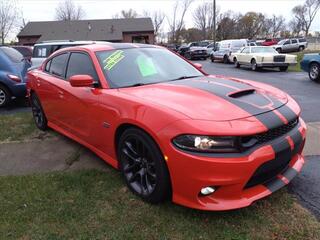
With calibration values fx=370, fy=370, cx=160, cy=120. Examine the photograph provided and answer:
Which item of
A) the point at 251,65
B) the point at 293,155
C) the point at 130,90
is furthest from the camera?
the point at 251,65

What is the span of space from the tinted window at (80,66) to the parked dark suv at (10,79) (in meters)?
4.37

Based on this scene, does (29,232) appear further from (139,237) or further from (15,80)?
(15,80)

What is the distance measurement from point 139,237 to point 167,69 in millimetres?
2198

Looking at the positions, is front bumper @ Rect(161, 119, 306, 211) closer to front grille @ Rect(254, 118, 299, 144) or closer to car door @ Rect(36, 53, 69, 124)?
front grille @ Rect(254, 118, 299, 144)

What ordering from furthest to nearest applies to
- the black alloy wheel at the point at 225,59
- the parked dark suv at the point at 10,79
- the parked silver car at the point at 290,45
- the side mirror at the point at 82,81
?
the parked silver car at the point at 290,45
the black alloy wheel at the point at 225,59
the parked dark suv at the point at 10,79
the side mirror at the point at 82,81

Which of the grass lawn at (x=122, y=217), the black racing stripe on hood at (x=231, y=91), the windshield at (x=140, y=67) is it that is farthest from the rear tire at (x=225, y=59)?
the grass lawn at (x=122, y=217)

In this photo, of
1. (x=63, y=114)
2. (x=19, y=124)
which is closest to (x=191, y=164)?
(x=63, y=114)

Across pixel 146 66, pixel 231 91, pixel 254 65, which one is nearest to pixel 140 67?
pixel 146 66

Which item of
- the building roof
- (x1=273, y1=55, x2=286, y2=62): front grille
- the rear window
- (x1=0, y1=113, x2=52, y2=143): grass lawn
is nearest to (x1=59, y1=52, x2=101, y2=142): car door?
(x1=0, y1=113, x2=52, y2=143): grass lawn

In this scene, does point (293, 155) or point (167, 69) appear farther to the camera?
point (167, 69)

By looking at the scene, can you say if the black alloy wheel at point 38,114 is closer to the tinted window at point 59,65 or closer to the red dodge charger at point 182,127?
the tinted window at point 59,65

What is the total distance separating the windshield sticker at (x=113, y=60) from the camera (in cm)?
439

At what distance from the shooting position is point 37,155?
5.30 meters

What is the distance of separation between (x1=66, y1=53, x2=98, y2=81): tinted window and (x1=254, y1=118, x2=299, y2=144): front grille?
6.94 ft
